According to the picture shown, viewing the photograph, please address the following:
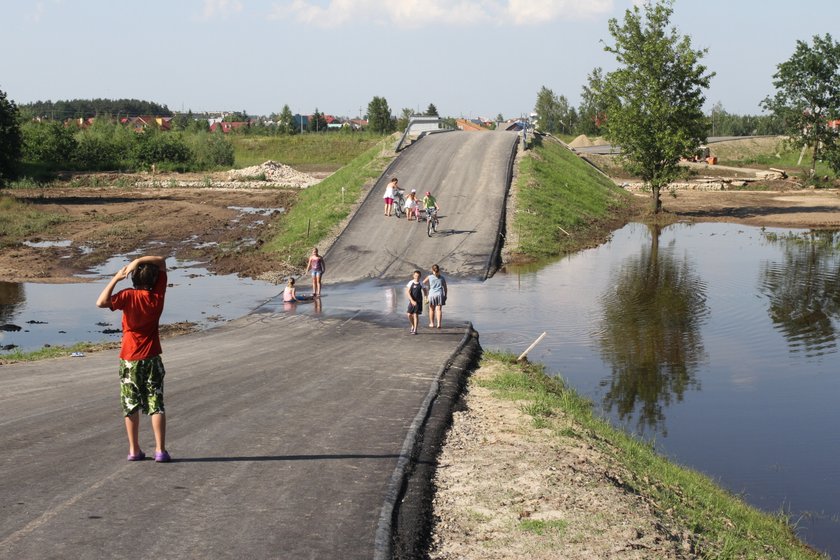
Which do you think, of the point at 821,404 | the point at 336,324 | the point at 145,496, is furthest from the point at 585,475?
the point at 336,324

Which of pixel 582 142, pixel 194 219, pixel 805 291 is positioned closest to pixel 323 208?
pixel 194 219

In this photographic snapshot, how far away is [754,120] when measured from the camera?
15925 cm

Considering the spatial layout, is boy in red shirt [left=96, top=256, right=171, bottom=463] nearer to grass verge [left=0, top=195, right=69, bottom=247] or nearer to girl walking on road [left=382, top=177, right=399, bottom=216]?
girl walking on road [left=382, top=177, right=399, bottom=216]

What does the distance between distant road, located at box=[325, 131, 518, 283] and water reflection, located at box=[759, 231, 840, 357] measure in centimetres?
1130

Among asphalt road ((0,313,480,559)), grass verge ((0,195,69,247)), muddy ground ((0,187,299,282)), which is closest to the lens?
asphalt road ((0,313,480,559))

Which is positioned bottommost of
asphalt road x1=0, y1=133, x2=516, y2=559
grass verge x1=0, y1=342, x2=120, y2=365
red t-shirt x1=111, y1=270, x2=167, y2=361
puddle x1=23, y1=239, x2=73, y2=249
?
grass verge x1=0, y1=342, x2=120, y2=365

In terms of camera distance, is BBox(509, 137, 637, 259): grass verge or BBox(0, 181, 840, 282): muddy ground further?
BBox(509, 137, 637, 259): grass verge

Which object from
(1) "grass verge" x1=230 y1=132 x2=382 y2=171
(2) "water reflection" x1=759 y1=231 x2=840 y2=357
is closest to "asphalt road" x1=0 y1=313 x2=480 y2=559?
(2) "water reflection" x1=759 y1=231 x2=840 y2=357

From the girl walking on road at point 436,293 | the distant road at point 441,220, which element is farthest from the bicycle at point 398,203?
the girl walking on road at point 436,293

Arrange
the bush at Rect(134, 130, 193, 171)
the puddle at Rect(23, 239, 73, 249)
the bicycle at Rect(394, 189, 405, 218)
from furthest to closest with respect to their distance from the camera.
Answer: the bush at Rect(134, 130, 193, 171) → the puddle at Rect(23, 239, 73, 249) → the bicycle at Rect(394, 189, 405, 218)

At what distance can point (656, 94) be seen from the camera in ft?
166

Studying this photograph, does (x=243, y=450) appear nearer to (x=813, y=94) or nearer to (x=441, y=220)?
(x=441, y=220)

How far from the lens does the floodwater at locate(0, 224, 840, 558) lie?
51.0 ft

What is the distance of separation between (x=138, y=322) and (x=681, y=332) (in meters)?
18.9
